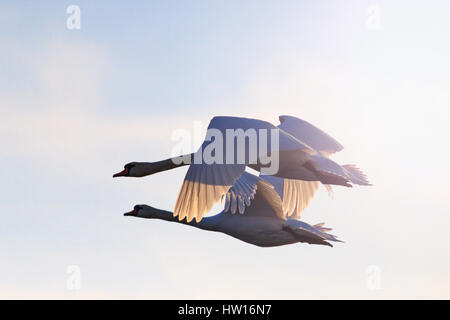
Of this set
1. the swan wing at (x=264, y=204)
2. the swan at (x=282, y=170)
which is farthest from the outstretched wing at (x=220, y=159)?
the swan wing at (x=264, y=204)

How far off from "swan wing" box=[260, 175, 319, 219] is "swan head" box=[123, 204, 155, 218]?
3.47 m

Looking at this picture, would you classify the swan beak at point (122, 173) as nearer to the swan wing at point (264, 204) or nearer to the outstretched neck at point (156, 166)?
the outstretched neck at point (156, 166)

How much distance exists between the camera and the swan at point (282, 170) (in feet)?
40.9

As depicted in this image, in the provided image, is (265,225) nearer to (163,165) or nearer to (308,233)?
(308,233)

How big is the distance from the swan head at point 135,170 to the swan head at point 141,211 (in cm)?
183

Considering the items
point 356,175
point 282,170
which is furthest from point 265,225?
point 356,175

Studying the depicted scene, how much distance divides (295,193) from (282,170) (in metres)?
3.40

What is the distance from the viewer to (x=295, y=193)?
66.9ft
